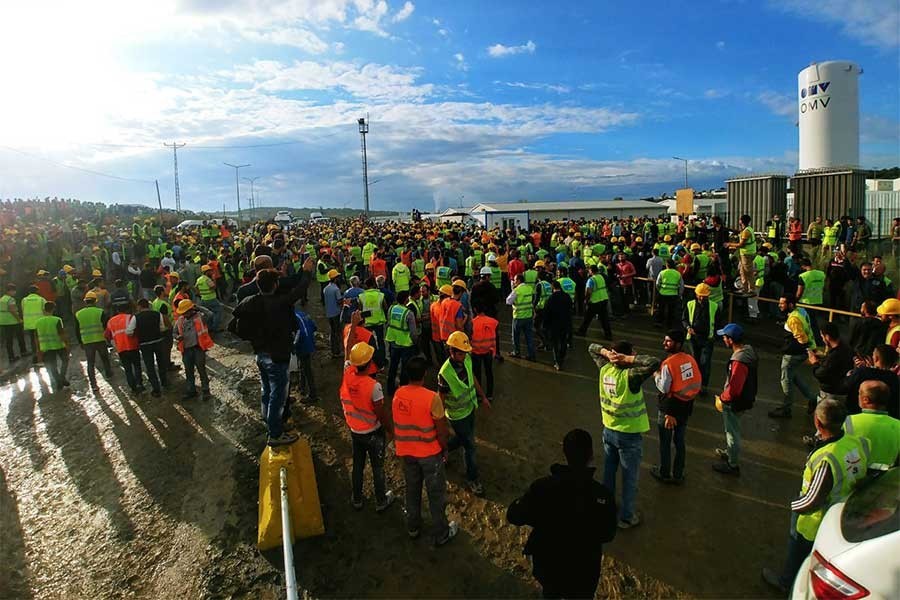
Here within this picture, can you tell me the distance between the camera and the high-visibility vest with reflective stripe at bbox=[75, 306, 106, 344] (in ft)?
31.2

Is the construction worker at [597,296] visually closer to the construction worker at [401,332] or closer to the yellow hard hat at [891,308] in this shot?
the construction worker at [401,332]

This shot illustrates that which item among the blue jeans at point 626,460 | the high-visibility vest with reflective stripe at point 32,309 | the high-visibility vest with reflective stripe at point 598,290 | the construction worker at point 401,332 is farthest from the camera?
the high-visibility vest with reflective stripe at point 598,290

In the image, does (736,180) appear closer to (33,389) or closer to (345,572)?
(345,572)

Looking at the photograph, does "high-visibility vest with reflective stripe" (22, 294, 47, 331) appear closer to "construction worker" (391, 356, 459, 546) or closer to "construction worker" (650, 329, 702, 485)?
"construction worker" (391, 356, 459, 546)

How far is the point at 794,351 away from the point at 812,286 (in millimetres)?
4264

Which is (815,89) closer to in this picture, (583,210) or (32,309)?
(32,309)

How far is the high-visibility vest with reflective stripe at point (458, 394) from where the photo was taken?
5426 millimetres

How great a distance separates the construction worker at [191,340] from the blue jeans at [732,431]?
7965 millimetres

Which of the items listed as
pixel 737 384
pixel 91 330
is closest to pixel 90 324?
pixel 91 330

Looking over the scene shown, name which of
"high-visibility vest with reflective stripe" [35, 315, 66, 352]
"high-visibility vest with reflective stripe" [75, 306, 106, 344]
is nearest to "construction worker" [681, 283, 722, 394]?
"high-visibility vest with reflective stripe" [75, 306, 106, 344]

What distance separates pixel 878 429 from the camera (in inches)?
142

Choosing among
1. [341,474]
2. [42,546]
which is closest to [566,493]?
[341,474]

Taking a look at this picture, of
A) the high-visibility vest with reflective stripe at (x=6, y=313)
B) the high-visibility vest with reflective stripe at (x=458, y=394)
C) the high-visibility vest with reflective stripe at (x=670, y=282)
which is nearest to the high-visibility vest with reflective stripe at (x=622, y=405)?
the high-visibility vest with reflective stripe at (x=458, y=394)

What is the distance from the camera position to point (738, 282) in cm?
1288
